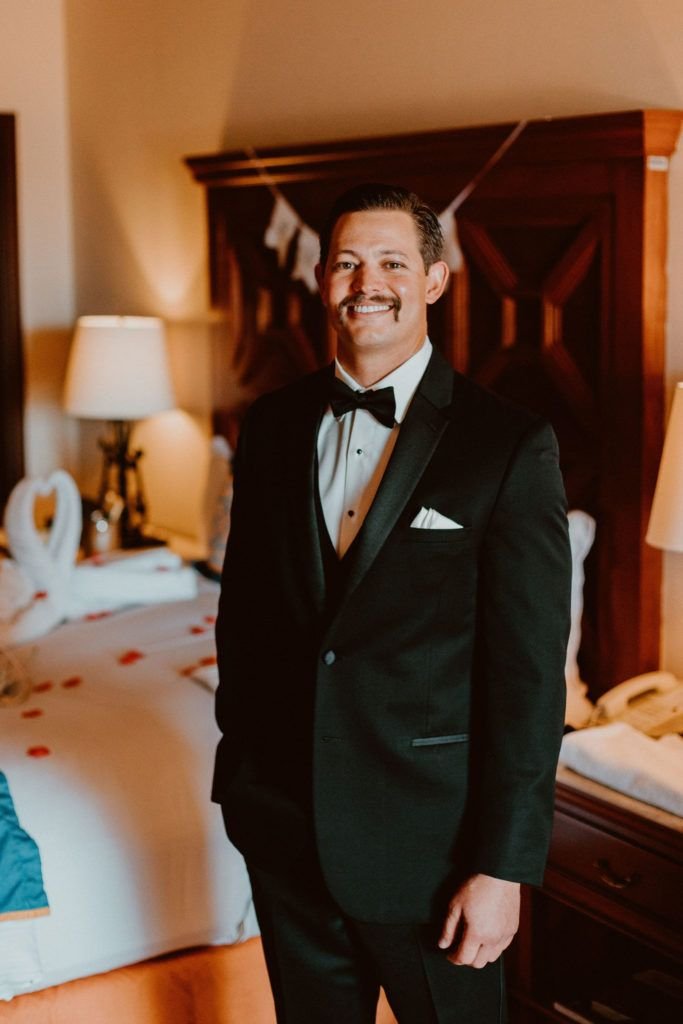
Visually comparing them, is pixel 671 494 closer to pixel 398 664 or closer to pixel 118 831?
pixel 398 664

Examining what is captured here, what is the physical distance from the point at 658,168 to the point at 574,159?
0.74 feet

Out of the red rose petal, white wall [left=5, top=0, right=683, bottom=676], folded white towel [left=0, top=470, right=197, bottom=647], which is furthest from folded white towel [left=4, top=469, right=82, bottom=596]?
white wall [left=5, top=0, right=683, bottom=676]

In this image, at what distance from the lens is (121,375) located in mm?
4449

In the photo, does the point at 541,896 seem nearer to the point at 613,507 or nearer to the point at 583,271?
the point at 613,507

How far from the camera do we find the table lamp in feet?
14.6

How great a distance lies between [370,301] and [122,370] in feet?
9.84

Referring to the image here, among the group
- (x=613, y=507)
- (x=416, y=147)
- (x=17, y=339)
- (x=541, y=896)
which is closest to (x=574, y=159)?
(x=416, y=147)

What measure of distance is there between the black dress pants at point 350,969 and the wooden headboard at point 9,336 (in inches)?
153

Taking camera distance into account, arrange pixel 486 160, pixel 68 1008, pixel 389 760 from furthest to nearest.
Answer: pixel 486 160 < pixel 68 1008 < pixel 389 760

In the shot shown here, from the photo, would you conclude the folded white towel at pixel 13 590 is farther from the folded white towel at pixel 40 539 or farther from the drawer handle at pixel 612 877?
the drawer handle at pixel 612 877

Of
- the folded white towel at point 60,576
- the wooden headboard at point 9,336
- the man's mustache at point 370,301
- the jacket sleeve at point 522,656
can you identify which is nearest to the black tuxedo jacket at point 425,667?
the jacket sleeve at point 522,656

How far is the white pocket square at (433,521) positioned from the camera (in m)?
1.56

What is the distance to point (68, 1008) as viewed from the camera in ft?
7.91

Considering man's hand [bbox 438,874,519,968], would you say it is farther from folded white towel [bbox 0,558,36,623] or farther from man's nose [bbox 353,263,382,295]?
folded white towel [bbox 0,558,36,623]
